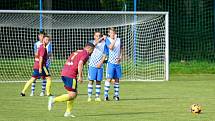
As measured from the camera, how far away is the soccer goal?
29203 millimetres

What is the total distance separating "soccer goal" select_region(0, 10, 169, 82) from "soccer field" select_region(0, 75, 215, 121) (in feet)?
8.64

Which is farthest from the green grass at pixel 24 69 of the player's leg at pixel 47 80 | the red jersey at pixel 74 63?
the red jersey at pixel 74 63

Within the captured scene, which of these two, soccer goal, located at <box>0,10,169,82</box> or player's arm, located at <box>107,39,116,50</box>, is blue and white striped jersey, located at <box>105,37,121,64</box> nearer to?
player's arm, located at <box>107,39,116,50</box>

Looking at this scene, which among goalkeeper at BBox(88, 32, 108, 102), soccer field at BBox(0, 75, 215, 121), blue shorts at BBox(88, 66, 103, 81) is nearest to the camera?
soccer field at BBox(0, 75, 215, 121)

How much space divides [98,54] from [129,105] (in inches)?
111

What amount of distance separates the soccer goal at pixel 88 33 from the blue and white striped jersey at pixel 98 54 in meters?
8.11

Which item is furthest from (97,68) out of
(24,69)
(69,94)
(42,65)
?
(24,69)

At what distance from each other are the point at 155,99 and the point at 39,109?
14.7 feet

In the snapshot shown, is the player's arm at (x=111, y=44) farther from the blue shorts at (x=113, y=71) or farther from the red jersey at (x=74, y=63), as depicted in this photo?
the red jersey at (x=74, y=63)

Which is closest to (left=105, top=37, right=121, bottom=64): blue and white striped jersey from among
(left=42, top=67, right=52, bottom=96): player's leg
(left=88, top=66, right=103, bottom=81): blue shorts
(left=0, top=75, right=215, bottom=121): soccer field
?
(left=88, top=66, right=103, bottom=81): blue shorts

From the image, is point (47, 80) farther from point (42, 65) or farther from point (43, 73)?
point (42, 65)

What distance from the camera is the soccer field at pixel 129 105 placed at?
15.5 metres

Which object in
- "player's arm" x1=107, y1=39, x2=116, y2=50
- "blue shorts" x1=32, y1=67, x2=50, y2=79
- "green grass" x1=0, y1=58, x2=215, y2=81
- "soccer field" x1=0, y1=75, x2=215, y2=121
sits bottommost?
"soccer field" x1=0, y1=75, x2=215, y2=121

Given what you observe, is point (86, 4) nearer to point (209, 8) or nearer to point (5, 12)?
point (209, 8)
